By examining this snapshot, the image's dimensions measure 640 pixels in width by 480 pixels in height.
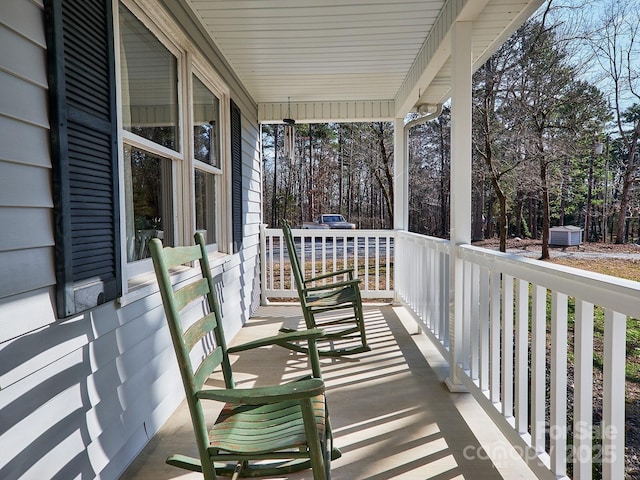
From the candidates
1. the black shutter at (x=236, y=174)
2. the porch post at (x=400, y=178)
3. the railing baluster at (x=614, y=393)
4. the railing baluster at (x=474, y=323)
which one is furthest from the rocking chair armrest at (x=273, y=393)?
the porch post at (x=400, y=178)

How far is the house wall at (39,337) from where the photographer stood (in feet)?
4.29

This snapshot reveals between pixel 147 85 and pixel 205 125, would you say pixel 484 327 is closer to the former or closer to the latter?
pixel 147 85

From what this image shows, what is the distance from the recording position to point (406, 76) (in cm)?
460

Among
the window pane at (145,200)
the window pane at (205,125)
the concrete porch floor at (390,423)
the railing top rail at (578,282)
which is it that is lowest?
the concrete porch floor at (390,423)

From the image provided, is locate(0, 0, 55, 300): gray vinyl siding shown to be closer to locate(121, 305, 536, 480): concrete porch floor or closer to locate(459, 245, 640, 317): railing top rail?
locate(121, 305, 536, 480): concrete porch floor

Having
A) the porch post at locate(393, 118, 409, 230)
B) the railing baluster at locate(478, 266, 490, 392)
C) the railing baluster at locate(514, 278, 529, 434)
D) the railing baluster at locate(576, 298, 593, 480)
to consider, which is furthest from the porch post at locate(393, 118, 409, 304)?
the railing baluster at locate(576, 298, 593, 480)

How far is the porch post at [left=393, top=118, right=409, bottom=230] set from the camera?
5.62 metres

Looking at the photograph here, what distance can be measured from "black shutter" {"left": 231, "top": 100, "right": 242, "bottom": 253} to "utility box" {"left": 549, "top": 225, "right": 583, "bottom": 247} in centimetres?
268

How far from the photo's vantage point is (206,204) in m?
3.69

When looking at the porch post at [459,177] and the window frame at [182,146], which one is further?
the porch post at [459,177]

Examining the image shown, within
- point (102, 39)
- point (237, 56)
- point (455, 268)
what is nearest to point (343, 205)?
point (237, 56)

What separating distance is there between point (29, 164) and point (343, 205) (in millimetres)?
14395

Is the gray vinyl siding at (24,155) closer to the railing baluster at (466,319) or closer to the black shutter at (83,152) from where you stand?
the black shutter at (83,152)

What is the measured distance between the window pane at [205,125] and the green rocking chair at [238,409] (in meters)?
1.70
